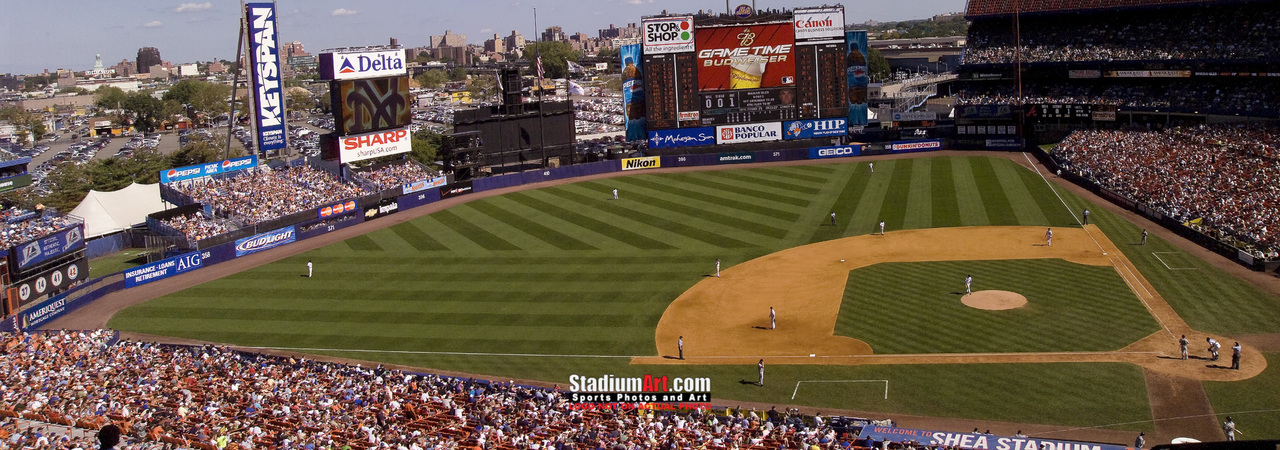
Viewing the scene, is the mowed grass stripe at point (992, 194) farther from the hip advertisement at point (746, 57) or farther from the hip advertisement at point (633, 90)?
the hip advertisement at point (633, 90)

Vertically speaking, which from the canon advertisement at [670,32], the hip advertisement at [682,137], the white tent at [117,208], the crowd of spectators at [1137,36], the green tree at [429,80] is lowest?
the white tent at [117,208]

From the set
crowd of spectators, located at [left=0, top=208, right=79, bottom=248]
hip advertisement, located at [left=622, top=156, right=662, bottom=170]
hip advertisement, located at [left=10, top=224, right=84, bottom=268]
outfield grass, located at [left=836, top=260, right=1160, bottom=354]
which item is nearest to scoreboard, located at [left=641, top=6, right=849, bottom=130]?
hip advertisement, located at [left=622, top=156, right=662, bottom=170]

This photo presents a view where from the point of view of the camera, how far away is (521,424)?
2111cm

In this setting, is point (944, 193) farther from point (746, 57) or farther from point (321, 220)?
point (321, 220)

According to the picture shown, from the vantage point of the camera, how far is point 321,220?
167ft

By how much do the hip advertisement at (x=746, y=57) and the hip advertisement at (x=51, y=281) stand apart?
1535 inches

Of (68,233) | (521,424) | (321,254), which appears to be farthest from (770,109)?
(521,424)

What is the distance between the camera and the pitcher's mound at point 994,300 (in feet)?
109

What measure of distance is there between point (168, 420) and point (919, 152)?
58.9 m

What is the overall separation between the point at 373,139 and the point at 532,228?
14.3 m

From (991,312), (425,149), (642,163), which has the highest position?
(425,149)

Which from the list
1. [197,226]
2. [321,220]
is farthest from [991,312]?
[197,226]

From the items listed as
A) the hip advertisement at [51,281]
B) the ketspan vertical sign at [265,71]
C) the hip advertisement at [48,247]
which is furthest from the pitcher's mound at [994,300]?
the ketspan vertical sign at [265,71]

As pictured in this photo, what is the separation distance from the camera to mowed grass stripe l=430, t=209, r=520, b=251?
46500 millimetres
